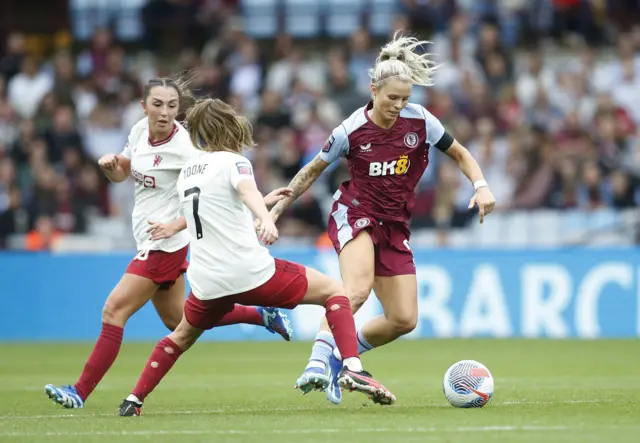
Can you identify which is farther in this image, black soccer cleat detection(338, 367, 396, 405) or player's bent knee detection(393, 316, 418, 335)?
player's bent knee detection(393, 316, 418, 335)

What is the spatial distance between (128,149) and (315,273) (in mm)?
2003

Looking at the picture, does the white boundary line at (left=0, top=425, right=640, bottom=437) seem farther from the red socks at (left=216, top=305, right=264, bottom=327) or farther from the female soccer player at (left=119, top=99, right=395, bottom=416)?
the red socks at (left=216, top=305, right=264, bottom=327)

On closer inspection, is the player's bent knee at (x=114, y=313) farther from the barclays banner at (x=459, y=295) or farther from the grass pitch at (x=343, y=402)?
the barclays banner at (x=459, y=295)

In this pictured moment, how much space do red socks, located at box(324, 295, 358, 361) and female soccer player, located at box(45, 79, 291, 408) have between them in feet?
3.92

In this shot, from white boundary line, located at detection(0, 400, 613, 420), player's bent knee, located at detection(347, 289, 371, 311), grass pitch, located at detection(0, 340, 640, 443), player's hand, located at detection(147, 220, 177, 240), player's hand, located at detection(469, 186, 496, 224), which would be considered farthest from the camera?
player's bent knee, located at detection(347, 289, 371, 311)

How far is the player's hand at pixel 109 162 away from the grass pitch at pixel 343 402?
168cm

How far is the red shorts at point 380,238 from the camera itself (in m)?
8.98

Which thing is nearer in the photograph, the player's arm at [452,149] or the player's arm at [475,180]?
the player's arm at [475,180]

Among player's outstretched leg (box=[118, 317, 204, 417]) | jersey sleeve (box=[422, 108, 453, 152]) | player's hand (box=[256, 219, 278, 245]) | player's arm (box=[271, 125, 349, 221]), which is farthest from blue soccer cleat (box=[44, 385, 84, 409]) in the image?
jersey sleeve (box=[422, 108, 453, 152])

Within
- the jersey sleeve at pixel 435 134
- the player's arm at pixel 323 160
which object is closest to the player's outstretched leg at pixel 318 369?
the player's arm at pixel 323 160

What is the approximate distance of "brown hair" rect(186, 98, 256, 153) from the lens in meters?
7.79

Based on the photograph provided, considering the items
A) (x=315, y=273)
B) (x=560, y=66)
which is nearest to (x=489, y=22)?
(x=560, y=66)

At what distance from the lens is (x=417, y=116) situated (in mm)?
9047

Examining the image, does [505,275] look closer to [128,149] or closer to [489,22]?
[489,22]
